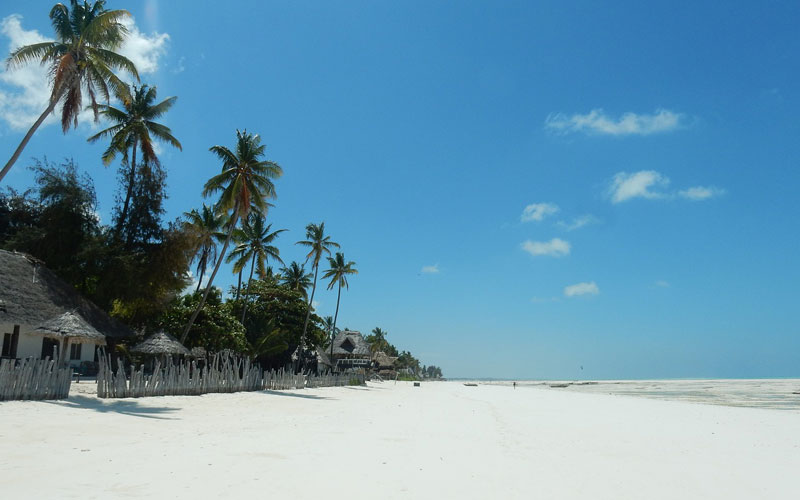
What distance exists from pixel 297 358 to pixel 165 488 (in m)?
32.4

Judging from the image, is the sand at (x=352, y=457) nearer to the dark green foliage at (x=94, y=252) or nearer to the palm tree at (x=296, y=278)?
the dark green foliage at (x=94, y=252)

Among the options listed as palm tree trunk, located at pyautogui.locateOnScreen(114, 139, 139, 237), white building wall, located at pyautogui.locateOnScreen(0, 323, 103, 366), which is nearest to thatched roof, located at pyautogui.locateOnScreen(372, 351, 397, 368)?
palm tree trunk, located at pyautogui.locateOnScreen(114, 139, 139, 237)

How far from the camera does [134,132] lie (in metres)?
25.4

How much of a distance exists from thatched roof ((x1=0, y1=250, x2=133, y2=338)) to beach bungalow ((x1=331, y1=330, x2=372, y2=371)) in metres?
31.1

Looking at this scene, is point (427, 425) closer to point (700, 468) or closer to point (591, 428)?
point (591, 428)

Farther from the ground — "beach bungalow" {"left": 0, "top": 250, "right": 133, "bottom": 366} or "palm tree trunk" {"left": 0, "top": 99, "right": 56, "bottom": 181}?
"palm tree trunk" {"left": 0, "top": 99, "right": 56, "bottom": 181}

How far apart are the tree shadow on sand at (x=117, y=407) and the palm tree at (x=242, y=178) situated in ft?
37.7

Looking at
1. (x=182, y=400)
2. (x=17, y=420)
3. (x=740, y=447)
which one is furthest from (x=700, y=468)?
(x=182, y=400)

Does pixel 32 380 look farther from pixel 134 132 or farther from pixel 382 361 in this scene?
pixel 382 361

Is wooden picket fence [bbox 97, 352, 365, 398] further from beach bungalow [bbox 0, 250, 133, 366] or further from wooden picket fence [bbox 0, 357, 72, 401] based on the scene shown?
beach bungalow [bbox 0, 250, 133, 366]

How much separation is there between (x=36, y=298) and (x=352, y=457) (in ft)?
55.0

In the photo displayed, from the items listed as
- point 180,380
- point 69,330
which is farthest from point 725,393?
point 69,330

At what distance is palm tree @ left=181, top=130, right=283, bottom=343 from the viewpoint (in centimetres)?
2481

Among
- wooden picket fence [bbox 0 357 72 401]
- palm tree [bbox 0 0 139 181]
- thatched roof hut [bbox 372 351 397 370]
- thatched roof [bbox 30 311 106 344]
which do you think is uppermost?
palm tree [bbox 0 0 139 181]
